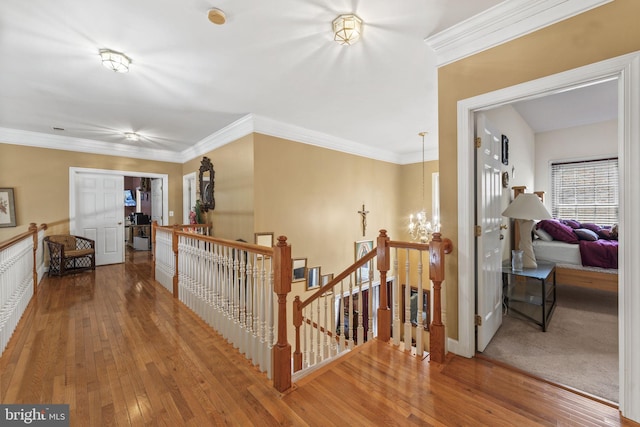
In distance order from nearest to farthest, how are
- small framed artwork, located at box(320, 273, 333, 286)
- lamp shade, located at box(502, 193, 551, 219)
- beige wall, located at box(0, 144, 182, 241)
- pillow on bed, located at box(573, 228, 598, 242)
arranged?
lamp shade, located at box(502, 193, 551, 219), pillow on bed, located at box(573, 228, 598, 242), beige wall, located at box(0, 144, 182, 241), small framed artwork, located at box(320, 273, 333, 286)

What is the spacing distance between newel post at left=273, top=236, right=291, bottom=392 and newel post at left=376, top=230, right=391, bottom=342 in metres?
0.86

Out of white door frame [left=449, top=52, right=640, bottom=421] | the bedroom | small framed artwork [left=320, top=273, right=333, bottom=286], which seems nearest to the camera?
white door frame [left=449, top=52, right=640, bottom=421]

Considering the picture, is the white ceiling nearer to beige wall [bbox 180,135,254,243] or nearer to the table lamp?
beige wall [bbox 180,135,254,243]

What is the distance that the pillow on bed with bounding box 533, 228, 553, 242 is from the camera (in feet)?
13.0

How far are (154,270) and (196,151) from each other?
8.85 feet

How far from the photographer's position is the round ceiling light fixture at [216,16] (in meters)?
1.94

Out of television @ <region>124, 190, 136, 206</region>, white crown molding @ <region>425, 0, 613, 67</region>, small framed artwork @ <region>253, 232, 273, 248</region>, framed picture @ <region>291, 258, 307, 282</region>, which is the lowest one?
framed picture @ <region>291, 258, 307, 282</region>

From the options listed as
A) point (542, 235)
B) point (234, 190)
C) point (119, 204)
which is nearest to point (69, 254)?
point (119, 204)

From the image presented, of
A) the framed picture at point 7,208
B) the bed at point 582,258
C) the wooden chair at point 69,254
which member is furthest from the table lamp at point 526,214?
the framed picture at point 7,208

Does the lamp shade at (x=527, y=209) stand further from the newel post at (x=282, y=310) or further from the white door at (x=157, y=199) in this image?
the white door at (x=157, y=199)

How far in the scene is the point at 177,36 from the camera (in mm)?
2240

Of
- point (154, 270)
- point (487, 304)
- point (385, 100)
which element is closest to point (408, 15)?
point (385, 100)

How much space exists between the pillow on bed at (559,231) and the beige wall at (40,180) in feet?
27.2

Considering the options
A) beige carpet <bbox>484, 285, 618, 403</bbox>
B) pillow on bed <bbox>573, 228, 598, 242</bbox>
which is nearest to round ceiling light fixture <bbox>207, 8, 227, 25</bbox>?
beige carpet <bbox>484, 285, 618, 403</bbox>
